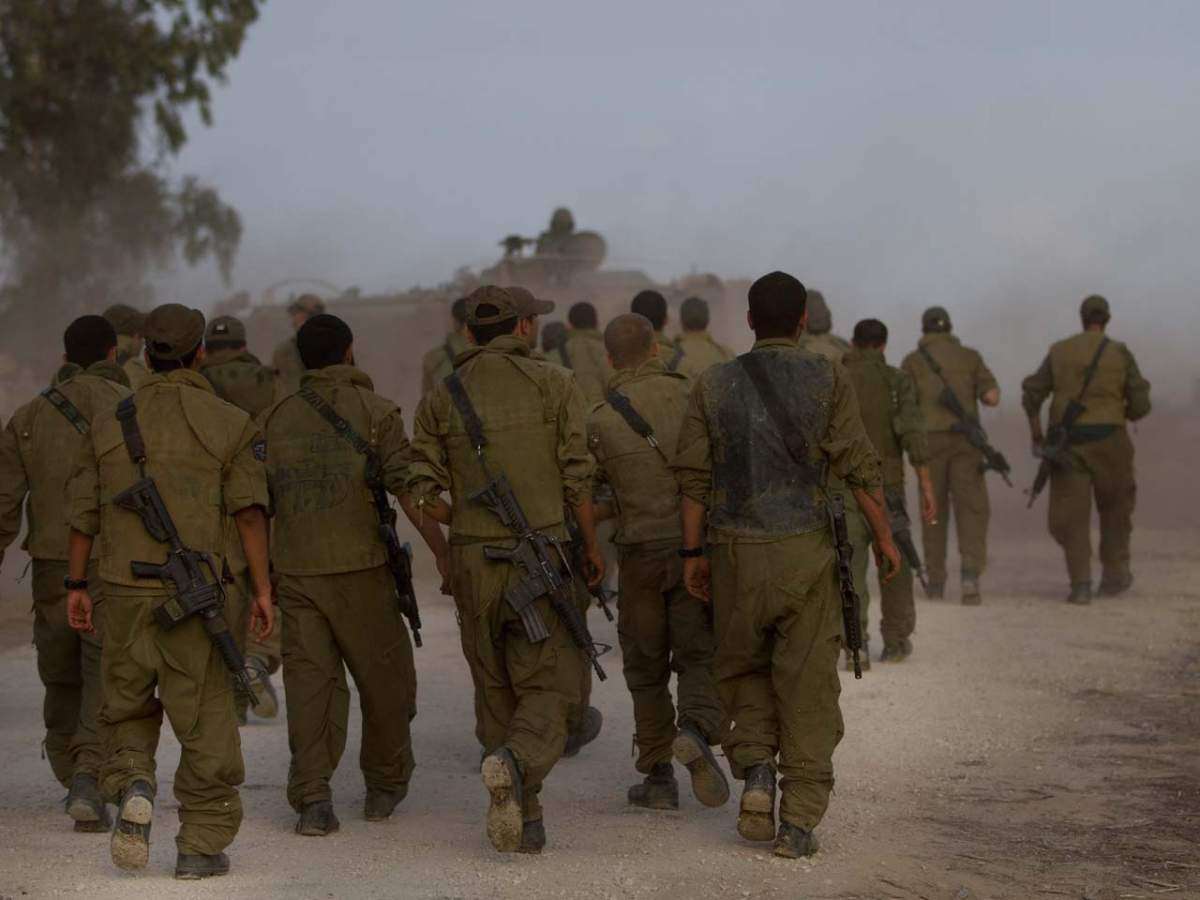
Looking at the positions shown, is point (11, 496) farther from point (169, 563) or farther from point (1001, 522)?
point (1001, 522)

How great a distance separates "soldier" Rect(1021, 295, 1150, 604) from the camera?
43.5 feet

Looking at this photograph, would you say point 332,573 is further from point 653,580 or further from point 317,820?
point 653,580

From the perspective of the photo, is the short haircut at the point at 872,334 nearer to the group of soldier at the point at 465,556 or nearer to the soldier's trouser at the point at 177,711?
the group of soldier at the point at 465,556

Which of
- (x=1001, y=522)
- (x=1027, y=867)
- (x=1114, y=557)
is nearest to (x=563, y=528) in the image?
(x=1027, y=867)

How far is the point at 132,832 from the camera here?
588 cm

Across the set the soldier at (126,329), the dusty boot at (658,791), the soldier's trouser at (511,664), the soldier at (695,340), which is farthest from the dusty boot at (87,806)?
the soldier at (695,340)

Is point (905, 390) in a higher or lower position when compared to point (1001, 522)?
higher

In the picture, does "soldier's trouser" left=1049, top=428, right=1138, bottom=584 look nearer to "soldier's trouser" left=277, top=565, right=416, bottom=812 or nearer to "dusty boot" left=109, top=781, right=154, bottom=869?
"soldier's trouser" left=277, top=565, right=416, bottom=812

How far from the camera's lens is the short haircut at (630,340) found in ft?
25.1

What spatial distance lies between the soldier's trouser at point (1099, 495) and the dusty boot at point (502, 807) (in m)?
7.88

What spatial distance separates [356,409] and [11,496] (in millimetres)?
1395

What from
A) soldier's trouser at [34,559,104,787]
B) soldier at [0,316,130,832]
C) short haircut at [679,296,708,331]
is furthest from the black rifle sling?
short haircut at [679,296,708,331]

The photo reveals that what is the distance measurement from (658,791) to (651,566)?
864mm

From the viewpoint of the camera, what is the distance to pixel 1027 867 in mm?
6230
